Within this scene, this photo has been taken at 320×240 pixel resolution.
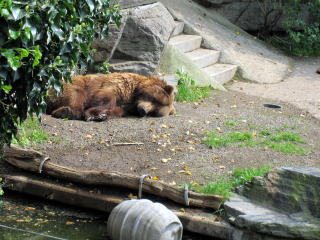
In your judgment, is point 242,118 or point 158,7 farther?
point 158,7

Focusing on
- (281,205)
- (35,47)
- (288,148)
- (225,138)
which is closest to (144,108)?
(225,138)

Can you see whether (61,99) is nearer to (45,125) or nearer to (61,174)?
(45,125)

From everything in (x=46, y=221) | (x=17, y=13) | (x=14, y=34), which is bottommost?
(x=46, y=221)

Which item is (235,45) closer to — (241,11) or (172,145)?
(241,11)

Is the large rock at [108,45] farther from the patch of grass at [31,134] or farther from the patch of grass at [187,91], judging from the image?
the patch of grass at [31,134]

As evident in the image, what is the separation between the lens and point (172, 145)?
8.63 meters

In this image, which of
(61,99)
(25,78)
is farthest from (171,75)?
(25,78)

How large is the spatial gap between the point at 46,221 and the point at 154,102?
371cm

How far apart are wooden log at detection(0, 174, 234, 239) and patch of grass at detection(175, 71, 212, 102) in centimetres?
462

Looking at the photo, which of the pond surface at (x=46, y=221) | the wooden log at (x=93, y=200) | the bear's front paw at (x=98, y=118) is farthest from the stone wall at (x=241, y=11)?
the pond surface at (x=46, y=221)

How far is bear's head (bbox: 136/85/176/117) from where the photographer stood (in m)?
10.1

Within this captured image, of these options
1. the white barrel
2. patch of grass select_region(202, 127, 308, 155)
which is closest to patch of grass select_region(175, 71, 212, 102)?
patch of grass select_region(202, 127, 308, 155)

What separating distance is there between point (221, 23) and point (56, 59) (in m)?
12.0

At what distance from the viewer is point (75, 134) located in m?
8.89
